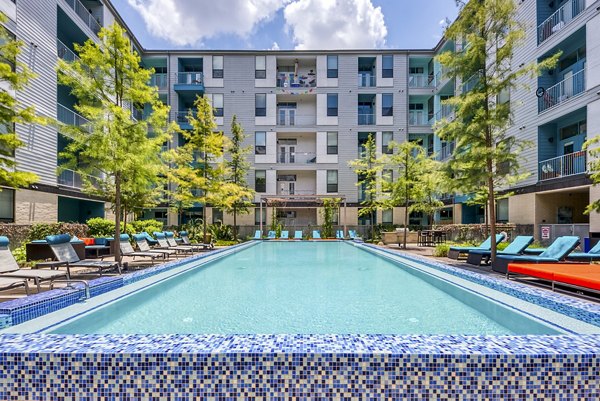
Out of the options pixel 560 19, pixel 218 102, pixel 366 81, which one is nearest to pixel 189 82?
pixel 218 102

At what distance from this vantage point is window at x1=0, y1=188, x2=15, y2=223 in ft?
45.0

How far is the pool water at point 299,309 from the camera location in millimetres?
4758

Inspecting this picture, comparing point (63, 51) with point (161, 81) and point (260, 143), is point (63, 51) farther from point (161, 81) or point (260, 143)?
point (260, 143)

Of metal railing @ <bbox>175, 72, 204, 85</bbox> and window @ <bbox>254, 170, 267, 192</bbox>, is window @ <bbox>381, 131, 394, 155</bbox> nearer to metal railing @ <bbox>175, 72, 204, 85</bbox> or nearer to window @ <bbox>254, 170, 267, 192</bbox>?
window @ <bbox>254, 170, 267, 192</bbox>

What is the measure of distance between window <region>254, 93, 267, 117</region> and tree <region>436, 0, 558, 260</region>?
65.9 feet

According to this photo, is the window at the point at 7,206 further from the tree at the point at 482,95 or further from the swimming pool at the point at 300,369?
the tree at the point at 482,95

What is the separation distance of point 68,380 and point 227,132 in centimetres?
2715

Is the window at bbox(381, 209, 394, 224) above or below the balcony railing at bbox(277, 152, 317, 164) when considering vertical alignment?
below

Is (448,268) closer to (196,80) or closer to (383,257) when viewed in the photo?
(383,257)

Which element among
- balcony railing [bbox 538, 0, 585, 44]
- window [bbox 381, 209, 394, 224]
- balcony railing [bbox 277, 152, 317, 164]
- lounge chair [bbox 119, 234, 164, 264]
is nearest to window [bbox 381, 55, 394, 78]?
balcony railing [bbox 277, 152, 317, 164]

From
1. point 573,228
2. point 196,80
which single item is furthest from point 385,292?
point 196,80

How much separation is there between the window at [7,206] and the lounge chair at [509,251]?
57.9 feet

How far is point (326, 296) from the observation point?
6.80m

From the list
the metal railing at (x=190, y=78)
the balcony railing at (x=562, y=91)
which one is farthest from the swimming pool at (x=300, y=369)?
the metal railing at (x=190, y=78)
